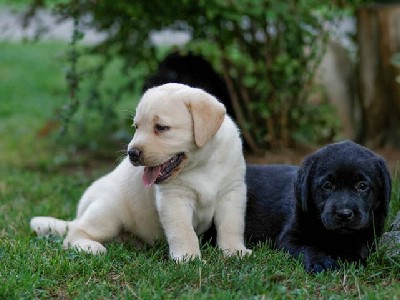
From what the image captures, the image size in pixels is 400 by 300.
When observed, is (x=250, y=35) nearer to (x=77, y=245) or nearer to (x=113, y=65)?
(x=77, y=245)

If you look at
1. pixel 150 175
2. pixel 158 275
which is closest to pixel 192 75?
pixel 150 175

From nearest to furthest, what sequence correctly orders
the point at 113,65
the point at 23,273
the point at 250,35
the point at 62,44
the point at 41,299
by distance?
the point at 41,299, the point at 23,273, the point at 250,35, the point at 113,65, the point at 62,44

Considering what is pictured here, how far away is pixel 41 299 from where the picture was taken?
14.5ft

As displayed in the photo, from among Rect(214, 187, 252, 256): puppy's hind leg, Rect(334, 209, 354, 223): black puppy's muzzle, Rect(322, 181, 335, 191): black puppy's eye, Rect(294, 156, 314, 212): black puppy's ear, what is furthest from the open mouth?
Rect(334, 209, 354, 223): black puppy's muzzle

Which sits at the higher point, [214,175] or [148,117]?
[148,117]

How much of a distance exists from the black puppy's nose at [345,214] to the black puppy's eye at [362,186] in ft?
0.63

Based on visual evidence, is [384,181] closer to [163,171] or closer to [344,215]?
[344,215]

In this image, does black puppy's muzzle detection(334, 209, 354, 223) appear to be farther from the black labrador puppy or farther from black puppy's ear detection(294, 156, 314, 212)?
black puppy's ear detection(294, 156, 314, 212)

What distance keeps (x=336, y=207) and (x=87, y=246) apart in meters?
1.61

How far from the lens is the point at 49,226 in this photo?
232 inches

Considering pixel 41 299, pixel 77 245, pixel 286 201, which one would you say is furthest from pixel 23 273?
pixel 286 201

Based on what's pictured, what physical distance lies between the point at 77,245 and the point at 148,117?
1003 mm

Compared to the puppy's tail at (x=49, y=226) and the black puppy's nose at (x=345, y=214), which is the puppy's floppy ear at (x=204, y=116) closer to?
the black puppy's nose at (x=345, y=214)

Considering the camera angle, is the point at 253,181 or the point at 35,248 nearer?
the point at 35,248
